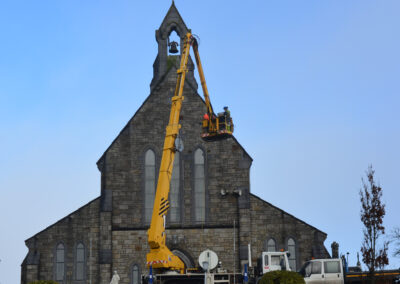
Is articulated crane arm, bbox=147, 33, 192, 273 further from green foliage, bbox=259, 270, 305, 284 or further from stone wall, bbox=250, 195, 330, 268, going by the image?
stone wall, bbox=250, 195, 330, 268

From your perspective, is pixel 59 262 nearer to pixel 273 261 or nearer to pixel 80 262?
pixel 80 262

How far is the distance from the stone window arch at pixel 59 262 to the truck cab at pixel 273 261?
15.6 metres

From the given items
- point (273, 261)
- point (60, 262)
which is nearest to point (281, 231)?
point (273, 261)

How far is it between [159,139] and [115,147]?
9.23 feet

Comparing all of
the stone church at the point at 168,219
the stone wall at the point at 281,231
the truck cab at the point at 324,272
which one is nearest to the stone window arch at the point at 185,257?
the stone church at the point at 168,219

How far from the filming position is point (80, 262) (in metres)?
41.8

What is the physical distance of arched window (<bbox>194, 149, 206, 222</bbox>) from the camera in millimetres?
42094

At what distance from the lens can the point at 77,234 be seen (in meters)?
42.2

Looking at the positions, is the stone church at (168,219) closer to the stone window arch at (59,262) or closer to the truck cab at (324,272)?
the stone window arch at (59,262)

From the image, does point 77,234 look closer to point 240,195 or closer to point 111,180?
point 111,180

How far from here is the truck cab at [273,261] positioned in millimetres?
30875

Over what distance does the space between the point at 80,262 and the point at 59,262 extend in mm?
1288

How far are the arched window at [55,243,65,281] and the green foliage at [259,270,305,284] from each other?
705 inches

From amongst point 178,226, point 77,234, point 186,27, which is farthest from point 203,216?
point 186,27
